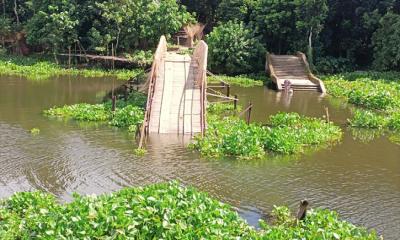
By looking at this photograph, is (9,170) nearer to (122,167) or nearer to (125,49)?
(122,167)

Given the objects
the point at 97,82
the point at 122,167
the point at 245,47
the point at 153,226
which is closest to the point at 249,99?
the point at 245,47

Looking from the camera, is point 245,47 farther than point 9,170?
Yes

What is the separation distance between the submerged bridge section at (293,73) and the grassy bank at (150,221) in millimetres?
20047

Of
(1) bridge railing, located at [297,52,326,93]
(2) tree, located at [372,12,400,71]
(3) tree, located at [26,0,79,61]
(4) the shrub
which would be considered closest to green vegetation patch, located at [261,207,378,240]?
(4) the shrub

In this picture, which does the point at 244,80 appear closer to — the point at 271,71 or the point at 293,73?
the point at 271,71

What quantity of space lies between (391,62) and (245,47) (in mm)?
9150

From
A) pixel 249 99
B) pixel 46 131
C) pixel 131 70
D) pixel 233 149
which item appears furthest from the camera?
pixel 131 70

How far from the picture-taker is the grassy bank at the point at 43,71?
33.4 meters

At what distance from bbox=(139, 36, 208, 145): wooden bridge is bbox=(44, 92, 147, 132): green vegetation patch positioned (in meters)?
0.65

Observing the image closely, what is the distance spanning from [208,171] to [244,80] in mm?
18096

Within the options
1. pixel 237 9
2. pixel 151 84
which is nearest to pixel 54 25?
pixel 237 9

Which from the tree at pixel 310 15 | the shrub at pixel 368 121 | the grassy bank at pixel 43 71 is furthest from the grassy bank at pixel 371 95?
the grassy bank at pixel 43 71

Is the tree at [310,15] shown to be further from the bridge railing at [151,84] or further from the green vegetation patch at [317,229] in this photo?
the green vegetation patch at [317,229]

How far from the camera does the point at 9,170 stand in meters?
14.3
